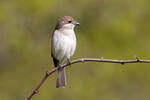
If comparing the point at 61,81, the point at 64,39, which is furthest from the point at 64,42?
the point at 61,81

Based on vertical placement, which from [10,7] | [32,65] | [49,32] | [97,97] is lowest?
[97,97]

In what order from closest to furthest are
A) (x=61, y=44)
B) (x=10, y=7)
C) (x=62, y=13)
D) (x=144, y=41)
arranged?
(x=61, y=44) → (x=10, y=7) → (x=62, y=13) → (x=144, y=41)

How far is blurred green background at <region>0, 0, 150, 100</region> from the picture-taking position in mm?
10547

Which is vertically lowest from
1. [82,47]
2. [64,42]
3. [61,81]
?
[82,47]

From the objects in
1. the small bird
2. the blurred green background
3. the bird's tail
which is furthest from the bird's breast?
the blurred green background

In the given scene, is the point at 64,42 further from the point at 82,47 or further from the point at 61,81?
the point at 82,47

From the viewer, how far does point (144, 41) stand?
1210 centimetres

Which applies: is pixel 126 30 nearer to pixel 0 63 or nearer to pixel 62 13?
pixel 62 13

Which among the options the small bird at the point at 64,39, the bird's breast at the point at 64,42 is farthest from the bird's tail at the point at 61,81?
the bird's breast at the point at 64,42

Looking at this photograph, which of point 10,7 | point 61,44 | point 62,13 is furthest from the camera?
point 62,13

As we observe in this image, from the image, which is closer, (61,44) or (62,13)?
(61,44)

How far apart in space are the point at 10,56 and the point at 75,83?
1.56m

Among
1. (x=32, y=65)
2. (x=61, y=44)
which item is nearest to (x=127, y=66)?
(x=32, y=65)

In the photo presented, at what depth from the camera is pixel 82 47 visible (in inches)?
452
